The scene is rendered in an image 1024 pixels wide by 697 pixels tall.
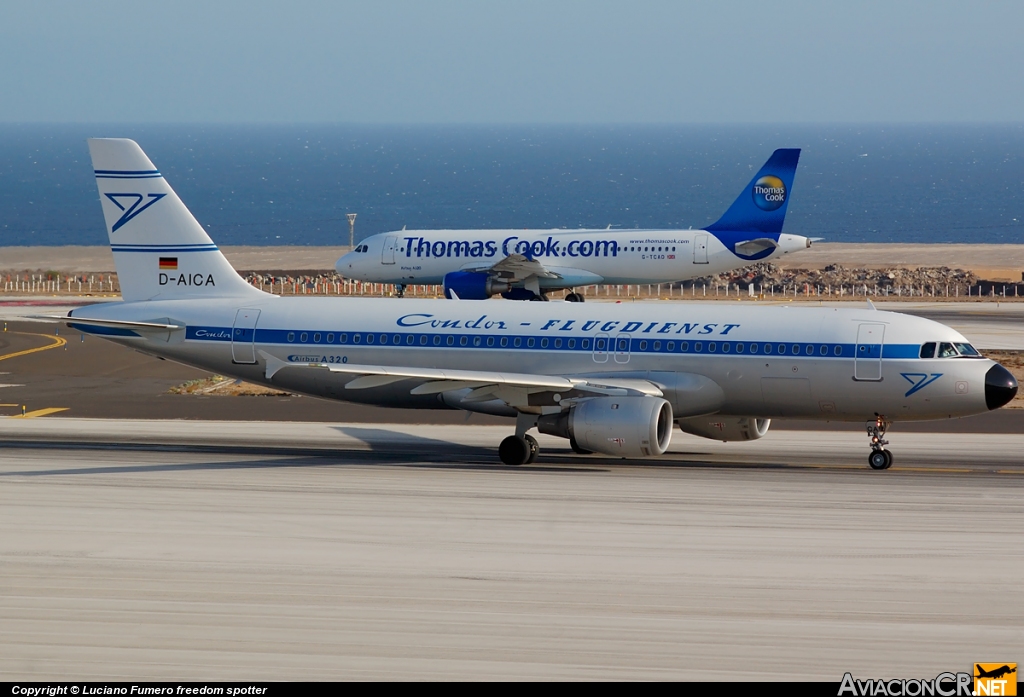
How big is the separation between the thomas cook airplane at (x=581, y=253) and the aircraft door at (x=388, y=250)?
5cm

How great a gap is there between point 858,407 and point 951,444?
18.9 feet

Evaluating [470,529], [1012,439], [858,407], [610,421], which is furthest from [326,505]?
[1012,439]

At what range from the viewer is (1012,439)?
36.3 meters

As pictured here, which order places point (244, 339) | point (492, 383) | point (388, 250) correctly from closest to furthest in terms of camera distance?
point (492, 383) → point (244, 339) → point (388, 250)

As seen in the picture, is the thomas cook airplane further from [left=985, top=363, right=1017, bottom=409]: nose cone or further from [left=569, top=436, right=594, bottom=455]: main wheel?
[left=985, top=363, right=1017, bottom=409]: nose cone

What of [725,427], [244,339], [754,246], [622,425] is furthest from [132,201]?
[754,246]

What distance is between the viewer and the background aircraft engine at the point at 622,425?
98.2ft

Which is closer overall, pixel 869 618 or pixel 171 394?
pixel 869 618

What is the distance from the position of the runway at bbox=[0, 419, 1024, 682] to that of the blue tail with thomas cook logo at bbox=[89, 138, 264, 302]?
15.3ft

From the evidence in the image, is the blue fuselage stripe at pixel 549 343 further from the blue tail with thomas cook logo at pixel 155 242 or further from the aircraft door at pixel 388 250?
the aircraft door at pixel 388 250

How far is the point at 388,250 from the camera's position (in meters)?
69.5

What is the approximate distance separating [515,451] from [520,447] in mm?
162

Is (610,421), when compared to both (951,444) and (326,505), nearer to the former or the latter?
(326,505)

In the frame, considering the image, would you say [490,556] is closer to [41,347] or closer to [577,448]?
[577,448]
